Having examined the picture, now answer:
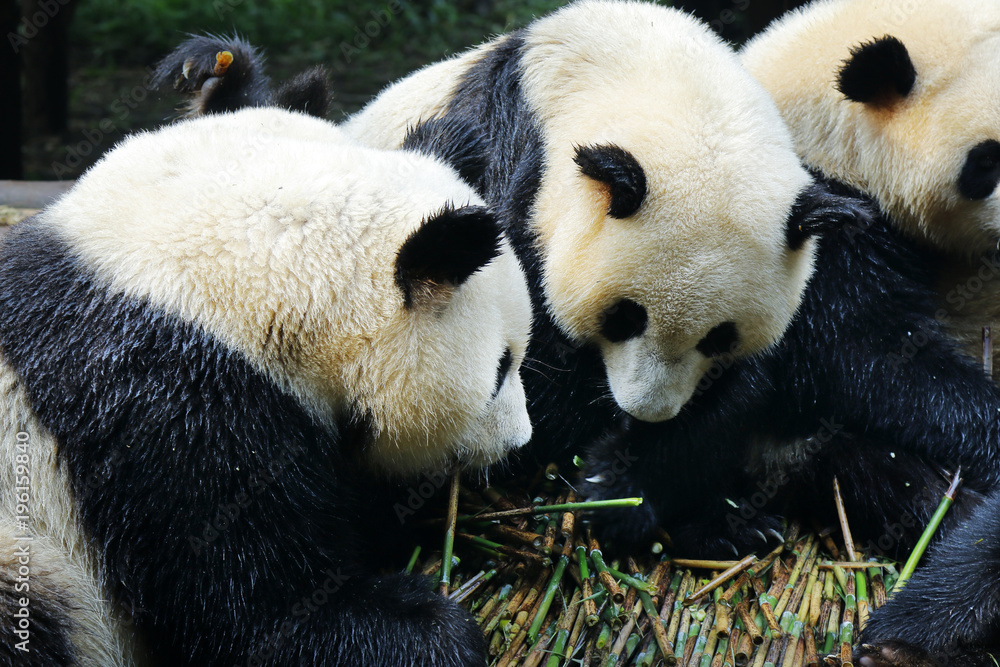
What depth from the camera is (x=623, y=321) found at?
301cm

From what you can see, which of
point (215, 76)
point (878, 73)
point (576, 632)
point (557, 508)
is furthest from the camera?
point (215, 76)

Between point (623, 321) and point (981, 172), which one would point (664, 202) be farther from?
point (981, 172)

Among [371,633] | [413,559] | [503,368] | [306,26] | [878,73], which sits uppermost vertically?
[878,73]

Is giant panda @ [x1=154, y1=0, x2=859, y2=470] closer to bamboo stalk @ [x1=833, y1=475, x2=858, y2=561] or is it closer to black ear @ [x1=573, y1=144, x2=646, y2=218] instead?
black ear @ [x1=573, y1=144, x2=646, y2=218]

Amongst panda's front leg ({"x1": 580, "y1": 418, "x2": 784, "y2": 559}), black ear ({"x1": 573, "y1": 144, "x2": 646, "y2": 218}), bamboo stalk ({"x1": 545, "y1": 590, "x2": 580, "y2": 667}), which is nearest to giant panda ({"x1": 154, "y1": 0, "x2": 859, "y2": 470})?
black ear ({"x1": 573, "y1": 144, "x2": 646, "y2": 218})

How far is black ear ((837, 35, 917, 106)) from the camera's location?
11.0 feet

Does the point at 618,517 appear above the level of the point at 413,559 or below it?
above

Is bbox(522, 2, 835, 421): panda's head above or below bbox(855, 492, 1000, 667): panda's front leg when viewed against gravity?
above

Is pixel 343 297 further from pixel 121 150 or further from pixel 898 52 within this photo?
pixel 898 52

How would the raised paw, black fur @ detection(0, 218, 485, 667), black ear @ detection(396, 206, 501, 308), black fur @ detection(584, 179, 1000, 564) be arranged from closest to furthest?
black ear @ detection(396, 206, 501, 308) → black fur @ detection(0, 218, 485, 667) → black fur @ detection(584, 179, 1000, 564) → the raised paw

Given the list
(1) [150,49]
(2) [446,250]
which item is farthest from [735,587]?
(1) [150,49]

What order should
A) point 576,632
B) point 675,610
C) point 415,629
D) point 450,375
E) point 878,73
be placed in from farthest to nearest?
point 878,73
point 675,610
point 576,632
point 415,629
point 450,375

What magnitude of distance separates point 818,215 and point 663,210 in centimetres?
Result: 45

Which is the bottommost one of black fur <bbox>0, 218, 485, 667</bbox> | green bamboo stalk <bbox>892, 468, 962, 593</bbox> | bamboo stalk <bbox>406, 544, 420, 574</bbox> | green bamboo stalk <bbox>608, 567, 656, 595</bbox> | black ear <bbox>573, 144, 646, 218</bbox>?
bamboo stalk <bbox>406, 544, 420, 574</bbox>
